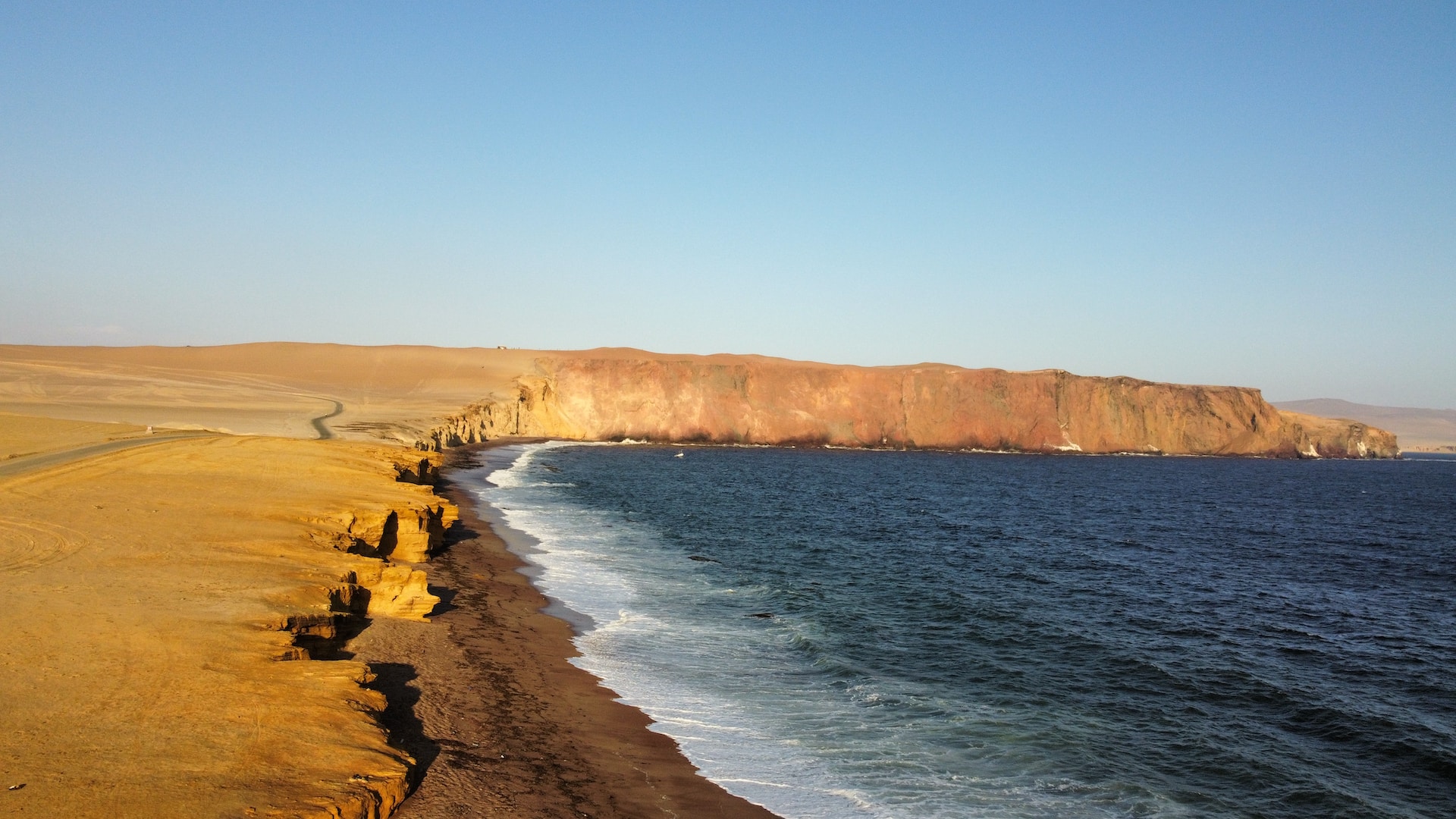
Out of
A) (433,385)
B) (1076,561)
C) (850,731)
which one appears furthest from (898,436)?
(850,731)

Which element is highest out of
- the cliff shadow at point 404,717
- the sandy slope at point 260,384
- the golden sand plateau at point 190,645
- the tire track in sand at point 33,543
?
the sandy slope at point 260,384

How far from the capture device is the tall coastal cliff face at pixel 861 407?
99.0m

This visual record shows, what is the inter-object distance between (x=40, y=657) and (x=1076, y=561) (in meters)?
27.5

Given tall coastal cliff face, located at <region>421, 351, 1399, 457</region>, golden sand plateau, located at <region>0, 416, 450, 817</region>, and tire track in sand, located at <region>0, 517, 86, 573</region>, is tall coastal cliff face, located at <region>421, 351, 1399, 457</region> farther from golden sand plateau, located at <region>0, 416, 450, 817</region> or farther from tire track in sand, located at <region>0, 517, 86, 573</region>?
tire track in sand, located at <region>0, 517, 86, 573</region>

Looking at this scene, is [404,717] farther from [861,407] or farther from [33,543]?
[861,407]

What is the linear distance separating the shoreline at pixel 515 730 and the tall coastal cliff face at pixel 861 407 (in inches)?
3151

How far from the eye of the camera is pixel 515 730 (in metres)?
11.7

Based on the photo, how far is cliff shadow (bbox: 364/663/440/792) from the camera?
9.75m

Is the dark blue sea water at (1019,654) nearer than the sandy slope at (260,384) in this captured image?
Yes

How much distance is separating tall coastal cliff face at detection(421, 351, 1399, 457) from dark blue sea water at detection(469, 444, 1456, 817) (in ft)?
188

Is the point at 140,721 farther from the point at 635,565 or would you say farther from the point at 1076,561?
the point at 1076,561

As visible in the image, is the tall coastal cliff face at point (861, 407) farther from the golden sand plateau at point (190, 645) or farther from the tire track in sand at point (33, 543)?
the tire track in sand at point (33, 543)

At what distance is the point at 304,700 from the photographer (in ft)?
30.5

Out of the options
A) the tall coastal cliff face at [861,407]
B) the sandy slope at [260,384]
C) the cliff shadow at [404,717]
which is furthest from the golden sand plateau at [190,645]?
the tall coastal cliff face at [861,407]
